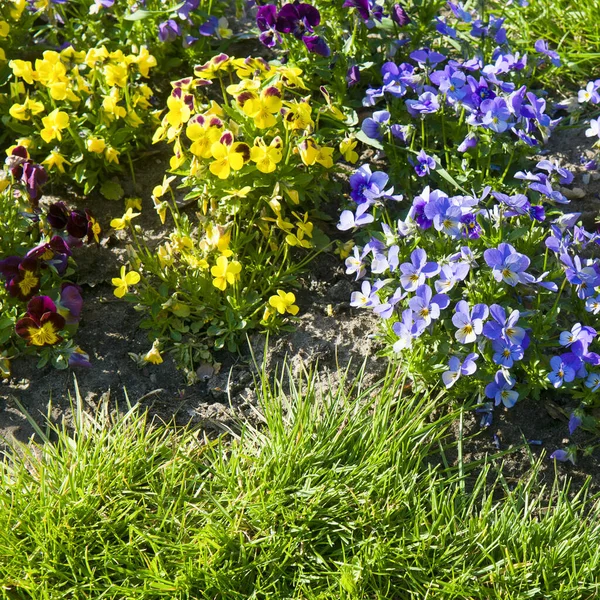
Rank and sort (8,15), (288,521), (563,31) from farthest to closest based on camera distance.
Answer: (563,31)
(8,15)
(288,521)

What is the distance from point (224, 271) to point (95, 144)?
81 cm

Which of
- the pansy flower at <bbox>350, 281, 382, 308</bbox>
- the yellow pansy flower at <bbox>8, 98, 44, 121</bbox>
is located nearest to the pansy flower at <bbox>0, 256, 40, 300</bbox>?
the yellow pansy flower at <bbox>8, 98, 44, 121</bbox>

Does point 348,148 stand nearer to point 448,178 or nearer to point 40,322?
point 448,178

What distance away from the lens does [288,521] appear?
2.44m

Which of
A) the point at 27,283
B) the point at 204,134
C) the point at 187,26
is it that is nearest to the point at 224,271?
the point at 204,134

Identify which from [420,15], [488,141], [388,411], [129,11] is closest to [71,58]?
[129,11]

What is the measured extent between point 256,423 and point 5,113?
1.76 meters

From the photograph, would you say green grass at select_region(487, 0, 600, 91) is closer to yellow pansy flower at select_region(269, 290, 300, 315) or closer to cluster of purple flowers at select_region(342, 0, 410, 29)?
cluster of purple flowers at select_region(342, 0, 410, 29)

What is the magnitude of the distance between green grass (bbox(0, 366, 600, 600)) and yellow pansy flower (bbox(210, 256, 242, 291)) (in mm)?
468

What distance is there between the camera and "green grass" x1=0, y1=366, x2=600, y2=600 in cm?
236

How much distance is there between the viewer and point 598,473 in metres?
2.76

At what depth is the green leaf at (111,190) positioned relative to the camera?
3.46 metres

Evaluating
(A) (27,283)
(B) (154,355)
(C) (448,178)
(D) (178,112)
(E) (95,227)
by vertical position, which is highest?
(D) (178,112)

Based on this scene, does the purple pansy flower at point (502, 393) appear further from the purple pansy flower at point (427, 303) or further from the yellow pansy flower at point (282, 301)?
the yellow pansy flower at point (282, 301)
